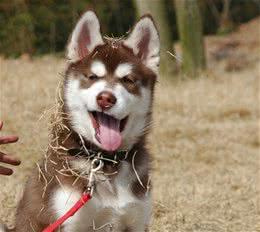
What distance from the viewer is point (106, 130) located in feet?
13.4

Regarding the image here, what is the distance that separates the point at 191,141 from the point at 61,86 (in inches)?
224

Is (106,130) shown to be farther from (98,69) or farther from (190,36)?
(190,36)

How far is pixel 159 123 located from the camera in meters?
10.6

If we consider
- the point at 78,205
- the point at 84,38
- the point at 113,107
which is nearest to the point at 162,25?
the point at 84,38

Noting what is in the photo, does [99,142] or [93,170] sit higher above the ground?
[99,142]

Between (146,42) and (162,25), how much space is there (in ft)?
31.9

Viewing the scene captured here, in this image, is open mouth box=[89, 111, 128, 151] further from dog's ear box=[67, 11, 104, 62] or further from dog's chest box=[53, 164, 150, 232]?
dog's ear box=[67, 11, 104, 62]

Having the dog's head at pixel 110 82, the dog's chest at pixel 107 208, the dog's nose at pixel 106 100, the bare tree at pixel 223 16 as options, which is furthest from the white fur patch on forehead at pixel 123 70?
the bare tree at pixel 223 16

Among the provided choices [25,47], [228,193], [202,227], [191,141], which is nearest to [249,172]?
[228,193]

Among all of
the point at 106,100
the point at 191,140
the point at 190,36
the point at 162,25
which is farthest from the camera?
the point at 190,36

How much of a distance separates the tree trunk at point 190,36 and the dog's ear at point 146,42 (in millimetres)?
9627

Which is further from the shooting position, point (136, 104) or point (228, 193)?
point (228, 193)

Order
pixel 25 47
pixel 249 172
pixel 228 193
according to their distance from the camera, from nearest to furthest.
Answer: pixel 228 193 → pixel 249 172 → pixel 25 47

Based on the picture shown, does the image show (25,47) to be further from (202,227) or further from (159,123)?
(202,227)
